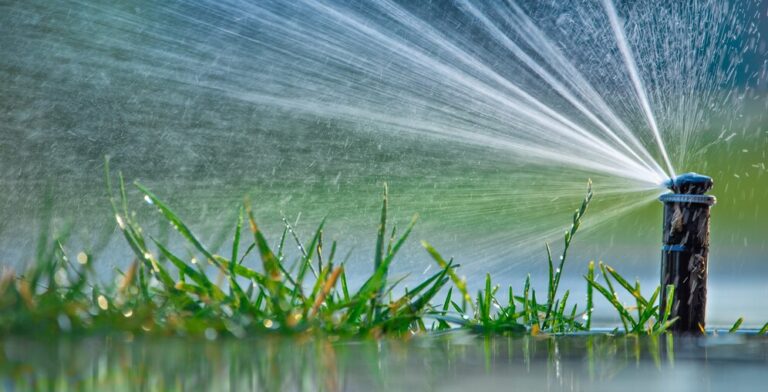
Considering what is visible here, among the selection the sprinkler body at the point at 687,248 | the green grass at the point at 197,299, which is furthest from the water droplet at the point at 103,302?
the sprinkler body at the point at 687,248

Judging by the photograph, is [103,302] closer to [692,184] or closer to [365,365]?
[365,365]

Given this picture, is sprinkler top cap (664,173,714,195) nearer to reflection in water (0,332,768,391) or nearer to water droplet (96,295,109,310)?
reflection in water (0,332,768,391)

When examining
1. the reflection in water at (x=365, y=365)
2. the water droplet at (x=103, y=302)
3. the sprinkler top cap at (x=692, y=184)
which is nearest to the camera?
the reflection in water at (x=365, y=365)

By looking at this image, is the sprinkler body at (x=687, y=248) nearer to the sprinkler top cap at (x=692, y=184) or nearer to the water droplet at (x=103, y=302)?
the sprinkler top cap at (x=692, y=184)

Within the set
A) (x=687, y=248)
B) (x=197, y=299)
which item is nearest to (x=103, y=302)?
(x=197, y=299)

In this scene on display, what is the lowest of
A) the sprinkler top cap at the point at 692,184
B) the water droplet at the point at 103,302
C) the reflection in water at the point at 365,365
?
the reflection in water at the point at 365,365

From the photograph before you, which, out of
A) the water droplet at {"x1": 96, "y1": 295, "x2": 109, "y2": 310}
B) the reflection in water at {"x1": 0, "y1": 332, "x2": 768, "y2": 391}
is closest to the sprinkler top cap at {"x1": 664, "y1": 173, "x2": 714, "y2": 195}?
the reflection in water at {"x1": 0, "y1": 332, "x2": 768, "y2": 391}

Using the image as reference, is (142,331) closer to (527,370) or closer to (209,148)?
(527,370)
